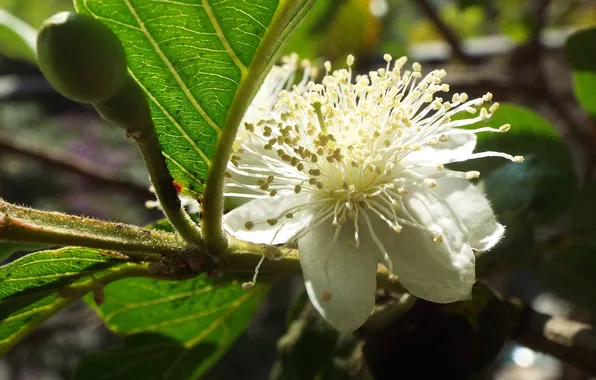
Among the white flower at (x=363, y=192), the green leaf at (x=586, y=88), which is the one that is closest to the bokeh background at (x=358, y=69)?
the green leaf at (x=586, y=88)

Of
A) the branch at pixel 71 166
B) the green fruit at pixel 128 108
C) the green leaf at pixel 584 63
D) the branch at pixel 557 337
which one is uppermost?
the green fruit at pixel 128 108

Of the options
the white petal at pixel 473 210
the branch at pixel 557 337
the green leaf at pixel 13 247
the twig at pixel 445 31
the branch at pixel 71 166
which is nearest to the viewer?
the green leaf at pixel 13 247

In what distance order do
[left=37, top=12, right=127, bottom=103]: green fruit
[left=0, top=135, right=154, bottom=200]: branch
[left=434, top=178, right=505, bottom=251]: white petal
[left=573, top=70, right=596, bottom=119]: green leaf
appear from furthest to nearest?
[left=0, top=135, right=154, bottom=200]: branch < [left=573, top=70, right=596, bottom=119]: green leaf < [left=434, top=178, right=505, bottom=251]: white petal < [left=37, top=12, right=127, bottom=103]: green fruit

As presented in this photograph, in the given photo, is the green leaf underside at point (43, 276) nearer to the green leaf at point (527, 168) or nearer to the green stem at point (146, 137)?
the green stem at point (146, 137)

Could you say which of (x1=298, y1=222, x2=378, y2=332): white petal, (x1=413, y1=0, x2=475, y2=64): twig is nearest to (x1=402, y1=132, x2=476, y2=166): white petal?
(x1=298, y1=222, x2=378, y2=332): white petal

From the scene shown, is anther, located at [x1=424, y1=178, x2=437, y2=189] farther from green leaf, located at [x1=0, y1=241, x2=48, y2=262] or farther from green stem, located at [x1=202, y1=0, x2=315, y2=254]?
green leaf, located at [x1=0, y1=241, x2=48, y2=262]

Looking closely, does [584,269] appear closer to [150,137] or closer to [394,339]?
[394,339]

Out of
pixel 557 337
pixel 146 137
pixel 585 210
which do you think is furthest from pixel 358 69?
pixel 146 137
